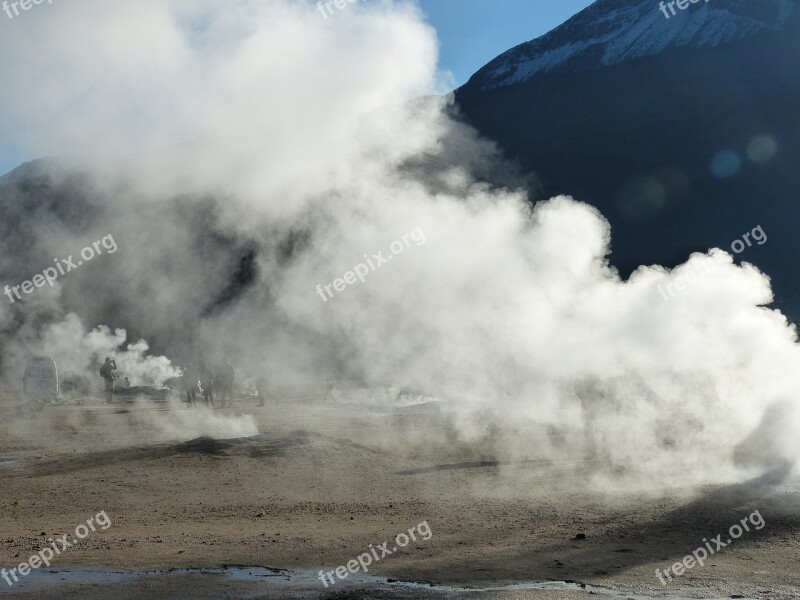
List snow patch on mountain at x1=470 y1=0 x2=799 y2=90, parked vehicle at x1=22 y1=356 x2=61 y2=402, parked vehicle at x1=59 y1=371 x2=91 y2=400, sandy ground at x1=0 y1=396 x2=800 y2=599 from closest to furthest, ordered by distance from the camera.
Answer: sandy ground at x1=0 y1=396 x2=800 y2=599 < parked vehicle at x1=22 y1=356 x2=61 y2=402 < parked vehicle at x1=59 y1=371 x2=91 y2=400 < snow patch on mountain at x1=470 y1=0 x2=799 y2=90

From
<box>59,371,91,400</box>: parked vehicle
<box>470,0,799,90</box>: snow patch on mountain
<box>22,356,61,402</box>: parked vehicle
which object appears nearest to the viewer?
<box>22,356,61,402</box>: parked vehicle

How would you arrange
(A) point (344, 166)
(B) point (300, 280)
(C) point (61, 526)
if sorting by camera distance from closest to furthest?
(C) point (61, 526) → (A) point (344, 166) → (B) point (300, 280)

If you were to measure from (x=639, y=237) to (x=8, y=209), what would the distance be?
61.4 metres

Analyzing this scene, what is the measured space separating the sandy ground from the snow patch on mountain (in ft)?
333

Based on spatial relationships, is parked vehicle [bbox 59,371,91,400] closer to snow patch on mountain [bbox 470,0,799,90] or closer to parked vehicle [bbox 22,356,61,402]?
parked vehicle [bbox 22,356,61,402]

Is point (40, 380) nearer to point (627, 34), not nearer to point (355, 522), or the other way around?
point (355, 522)

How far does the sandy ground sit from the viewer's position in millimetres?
8141

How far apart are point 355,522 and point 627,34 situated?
121640mm

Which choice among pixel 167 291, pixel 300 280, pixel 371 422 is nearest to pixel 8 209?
pixel 300 280

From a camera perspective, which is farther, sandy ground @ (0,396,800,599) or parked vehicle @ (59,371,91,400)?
parked vehicle @ (59,371,91,400)

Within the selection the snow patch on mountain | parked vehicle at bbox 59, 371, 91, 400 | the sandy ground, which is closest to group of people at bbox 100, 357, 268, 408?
parked vehicle at bbox 59, 371, 91, 400

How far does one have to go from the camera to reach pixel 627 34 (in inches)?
4734

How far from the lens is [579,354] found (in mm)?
20266

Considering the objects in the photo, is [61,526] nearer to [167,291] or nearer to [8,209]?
[8,209]
